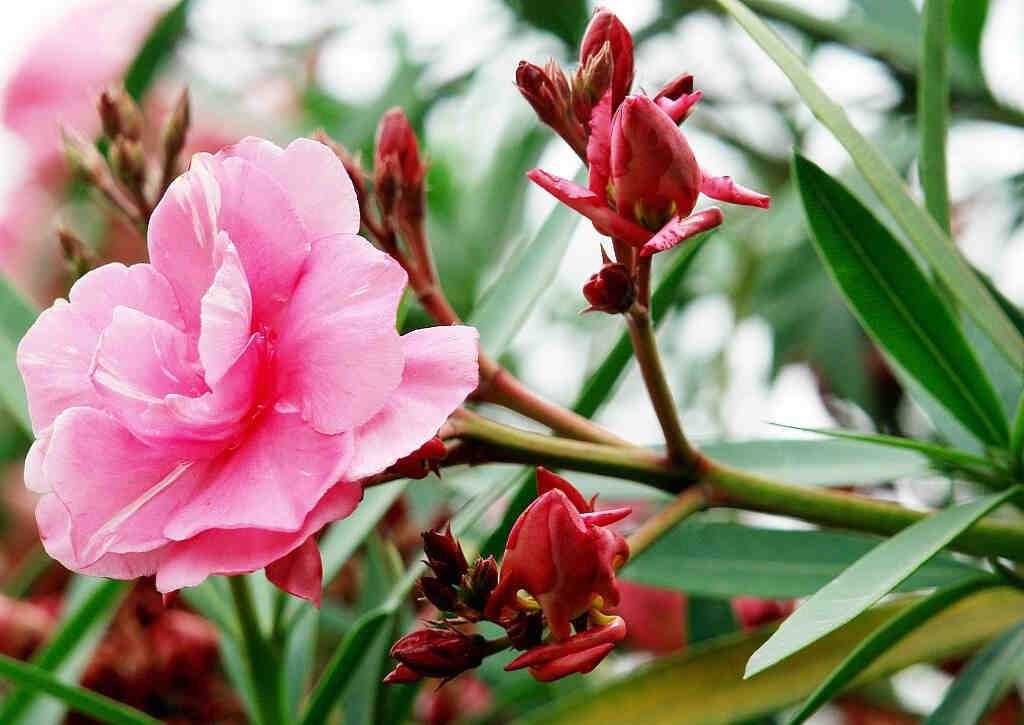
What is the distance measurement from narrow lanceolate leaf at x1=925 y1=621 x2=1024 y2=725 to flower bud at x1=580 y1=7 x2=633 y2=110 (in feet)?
1.28

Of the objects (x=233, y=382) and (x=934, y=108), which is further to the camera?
(x=934, y=108)

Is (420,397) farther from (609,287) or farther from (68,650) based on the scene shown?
(68,650)

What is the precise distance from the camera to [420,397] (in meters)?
0.44

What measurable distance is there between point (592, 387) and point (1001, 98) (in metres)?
0.73

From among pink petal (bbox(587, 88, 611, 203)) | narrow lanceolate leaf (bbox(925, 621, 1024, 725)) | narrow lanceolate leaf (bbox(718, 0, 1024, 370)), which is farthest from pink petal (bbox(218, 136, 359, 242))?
narrow lanceolate leaf (bbox(925, 621, 1024, 725))

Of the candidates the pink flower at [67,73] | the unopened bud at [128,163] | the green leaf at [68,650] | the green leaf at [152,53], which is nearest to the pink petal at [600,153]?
the unopened bud at [128,163]

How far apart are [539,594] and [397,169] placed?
266 millimetres

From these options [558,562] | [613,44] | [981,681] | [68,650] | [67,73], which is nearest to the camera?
[558,562]

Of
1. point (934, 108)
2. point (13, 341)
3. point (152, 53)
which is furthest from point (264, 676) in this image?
point (152, 53)

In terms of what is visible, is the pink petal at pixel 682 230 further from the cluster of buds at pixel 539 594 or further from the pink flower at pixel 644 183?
the cluster of buds at pixel 539 594

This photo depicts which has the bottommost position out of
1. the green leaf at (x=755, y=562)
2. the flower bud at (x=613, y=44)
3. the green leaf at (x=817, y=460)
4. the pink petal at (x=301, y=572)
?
the green leaf at (x=755, y=562)

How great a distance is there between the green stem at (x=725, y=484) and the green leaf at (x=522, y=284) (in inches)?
6.7

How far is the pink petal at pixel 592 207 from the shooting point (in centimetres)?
46

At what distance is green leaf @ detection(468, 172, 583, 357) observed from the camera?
0.70 m
